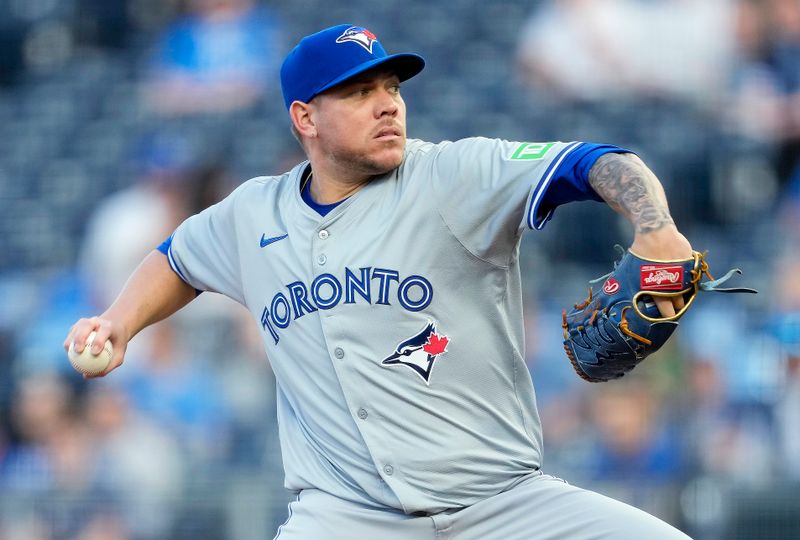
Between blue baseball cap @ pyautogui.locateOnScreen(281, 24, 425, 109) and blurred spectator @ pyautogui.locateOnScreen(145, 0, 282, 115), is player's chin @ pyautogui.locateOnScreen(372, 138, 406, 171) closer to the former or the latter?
blue baseball cap @ pyautogui.locateOnScreen(281, 24, 425, 109)

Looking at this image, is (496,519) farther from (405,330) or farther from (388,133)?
(388,133)

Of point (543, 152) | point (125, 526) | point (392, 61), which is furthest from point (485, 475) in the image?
point (125, 526)

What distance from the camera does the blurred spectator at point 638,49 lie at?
25.8 feet

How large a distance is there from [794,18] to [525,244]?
2078 millimetres

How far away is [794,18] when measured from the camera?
7.55 metres

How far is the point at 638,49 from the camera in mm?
7918

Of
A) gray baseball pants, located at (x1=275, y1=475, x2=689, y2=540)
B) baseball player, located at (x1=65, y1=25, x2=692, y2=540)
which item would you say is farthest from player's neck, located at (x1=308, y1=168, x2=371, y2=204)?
gray baseball pants, located at (x1=275, y1=475, x2=689, y2=540)


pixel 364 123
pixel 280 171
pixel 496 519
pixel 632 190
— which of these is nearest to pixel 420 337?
pixel 496 519

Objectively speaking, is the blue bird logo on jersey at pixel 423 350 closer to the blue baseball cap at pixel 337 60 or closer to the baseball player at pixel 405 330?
the baseball player at pixel 405 330

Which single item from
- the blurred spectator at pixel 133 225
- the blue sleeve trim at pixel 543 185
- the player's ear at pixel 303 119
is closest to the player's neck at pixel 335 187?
the player's ear at pixel 303 119

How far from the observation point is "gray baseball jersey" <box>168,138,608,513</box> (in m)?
3.01

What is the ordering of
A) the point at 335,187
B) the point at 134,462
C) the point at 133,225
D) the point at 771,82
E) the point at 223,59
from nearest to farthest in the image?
the point at 335,187
the point at 134,462
the point at 133,225
the point at 771,82
the point at 223,59

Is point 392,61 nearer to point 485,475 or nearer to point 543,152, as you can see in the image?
point 543,152

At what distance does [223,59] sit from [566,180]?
6534mm
